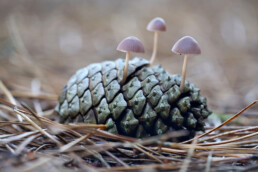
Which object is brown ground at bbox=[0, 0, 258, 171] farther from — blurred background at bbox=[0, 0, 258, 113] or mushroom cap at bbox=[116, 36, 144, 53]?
mushroom cap at bbox=[116, 36, 144, 53]

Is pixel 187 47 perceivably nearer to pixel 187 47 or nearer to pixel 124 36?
pixel 187 47

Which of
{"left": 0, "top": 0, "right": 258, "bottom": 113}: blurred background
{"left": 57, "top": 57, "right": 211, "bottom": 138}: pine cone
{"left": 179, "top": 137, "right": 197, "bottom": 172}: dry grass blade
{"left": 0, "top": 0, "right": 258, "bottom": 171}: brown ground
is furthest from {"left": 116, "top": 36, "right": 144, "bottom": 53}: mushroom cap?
{"left": 0, "top": 0, "right": 258, "bottom": 113}: blurred background

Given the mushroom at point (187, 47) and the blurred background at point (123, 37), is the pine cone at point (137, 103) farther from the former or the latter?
the blurred background at point (123, 37)

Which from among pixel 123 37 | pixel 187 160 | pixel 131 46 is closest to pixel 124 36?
pixel 123 37

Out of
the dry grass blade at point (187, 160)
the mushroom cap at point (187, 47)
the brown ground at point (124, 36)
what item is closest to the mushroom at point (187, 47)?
the mushroom cap at point (187, 47)

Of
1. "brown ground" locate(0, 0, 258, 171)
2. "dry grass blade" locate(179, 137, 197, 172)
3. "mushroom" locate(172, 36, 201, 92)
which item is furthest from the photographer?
"brown ground" locate(0, 0, 258, 171)

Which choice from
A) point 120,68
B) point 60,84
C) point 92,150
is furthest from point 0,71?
point 92,150

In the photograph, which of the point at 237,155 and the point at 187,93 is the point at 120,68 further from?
the point at 237,155
